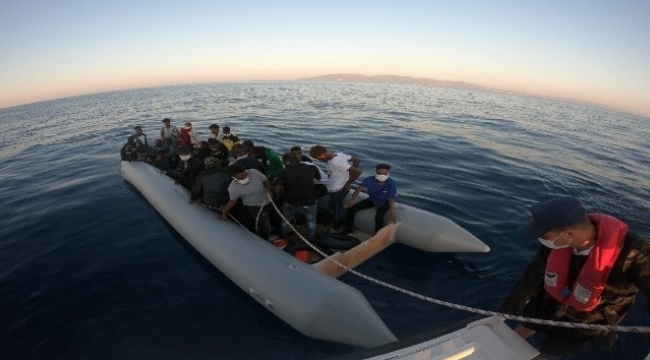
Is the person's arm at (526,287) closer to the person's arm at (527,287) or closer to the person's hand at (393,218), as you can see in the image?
the person's arm at (527,287)

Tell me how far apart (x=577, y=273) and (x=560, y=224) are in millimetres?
899

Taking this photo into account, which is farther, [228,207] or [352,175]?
[352,175]

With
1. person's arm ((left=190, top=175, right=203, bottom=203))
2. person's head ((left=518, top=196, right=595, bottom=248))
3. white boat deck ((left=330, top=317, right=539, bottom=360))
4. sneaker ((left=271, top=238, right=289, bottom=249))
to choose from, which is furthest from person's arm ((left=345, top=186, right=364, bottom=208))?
person's head ((left=518, top=196, right=595, bottom=248))

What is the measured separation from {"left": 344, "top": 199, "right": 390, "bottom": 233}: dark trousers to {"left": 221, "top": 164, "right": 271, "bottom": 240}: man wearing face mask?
1958mm

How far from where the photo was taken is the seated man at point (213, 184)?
6.99m

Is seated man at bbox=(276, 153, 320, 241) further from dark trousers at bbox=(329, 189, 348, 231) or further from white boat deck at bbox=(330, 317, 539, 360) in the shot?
white boat deck at bbox=(330, 317, 539, 360)

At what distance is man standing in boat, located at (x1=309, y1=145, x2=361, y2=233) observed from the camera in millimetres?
6953

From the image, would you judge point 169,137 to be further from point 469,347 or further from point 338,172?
point 469,347

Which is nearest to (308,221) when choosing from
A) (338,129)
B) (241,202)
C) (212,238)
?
(241,202)

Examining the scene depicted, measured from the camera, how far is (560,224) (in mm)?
2420

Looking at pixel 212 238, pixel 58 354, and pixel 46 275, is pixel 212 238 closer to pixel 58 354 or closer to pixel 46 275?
pixel 58 354

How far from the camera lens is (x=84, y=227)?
365 inches

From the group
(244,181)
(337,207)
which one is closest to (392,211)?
(337,207)

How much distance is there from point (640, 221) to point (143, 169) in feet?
51.4
